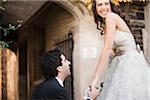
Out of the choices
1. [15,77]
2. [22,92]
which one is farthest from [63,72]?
[15,77]

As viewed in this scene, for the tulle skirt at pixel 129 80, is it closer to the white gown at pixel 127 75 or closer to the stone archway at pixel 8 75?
the white gown at pixel 127 75

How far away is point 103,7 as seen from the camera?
10.8 ft

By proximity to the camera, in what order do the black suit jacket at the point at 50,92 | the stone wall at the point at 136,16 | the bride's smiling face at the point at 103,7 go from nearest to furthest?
the black suit jacket at the point at 50,92 < the bride's smiling face at the point at 103,7 < the stone wall at the point at 136,16

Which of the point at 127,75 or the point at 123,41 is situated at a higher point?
the point at 123,41

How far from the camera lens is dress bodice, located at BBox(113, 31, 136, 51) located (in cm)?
332

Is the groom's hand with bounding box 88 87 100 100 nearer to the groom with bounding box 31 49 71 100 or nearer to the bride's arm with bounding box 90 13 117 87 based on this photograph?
the bride's arm with bounding box 90 13 117 87

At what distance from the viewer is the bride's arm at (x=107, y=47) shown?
310 centimetres

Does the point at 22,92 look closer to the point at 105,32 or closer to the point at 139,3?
the point at 139,3

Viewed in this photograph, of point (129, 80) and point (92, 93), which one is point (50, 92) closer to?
point (92, 93)

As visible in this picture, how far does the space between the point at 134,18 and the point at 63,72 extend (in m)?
4.05

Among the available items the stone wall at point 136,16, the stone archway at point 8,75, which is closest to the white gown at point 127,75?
→ the stone wall at point 136,16

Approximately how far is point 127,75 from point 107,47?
0.96ft

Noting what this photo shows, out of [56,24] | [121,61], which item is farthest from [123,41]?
[56,24]

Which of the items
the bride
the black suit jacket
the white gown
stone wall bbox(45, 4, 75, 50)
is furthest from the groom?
stone wall bbox(45, 4, 75, 50)
